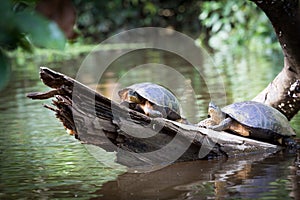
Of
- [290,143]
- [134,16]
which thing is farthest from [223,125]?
[134,16]

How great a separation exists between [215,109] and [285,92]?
0.77 m

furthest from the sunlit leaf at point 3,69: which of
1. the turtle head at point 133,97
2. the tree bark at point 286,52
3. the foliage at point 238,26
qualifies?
→ the foliage at point 238,26

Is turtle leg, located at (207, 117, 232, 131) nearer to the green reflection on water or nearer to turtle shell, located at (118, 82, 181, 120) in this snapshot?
turtle shell, located at (118, 82, 181, 120)

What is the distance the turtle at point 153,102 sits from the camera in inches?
164

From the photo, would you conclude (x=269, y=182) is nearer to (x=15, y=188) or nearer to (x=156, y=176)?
(x=156, y=176)

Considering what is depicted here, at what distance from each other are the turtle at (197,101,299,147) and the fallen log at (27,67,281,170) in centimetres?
8

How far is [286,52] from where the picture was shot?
4344 millimetres

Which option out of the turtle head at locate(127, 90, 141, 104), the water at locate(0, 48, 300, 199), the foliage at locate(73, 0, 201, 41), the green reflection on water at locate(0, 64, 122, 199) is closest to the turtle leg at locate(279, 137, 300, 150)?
the water at locate(0, 48, 300, 199)

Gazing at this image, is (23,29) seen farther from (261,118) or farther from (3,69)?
(261,118)

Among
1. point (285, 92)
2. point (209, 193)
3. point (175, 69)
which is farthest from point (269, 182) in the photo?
point (175, 69)

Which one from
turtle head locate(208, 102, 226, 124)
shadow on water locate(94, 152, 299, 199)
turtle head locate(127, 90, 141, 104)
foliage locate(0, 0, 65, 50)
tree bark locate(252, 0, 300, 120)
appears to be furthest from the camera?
turtle head locate(127, 90, 141, 104)

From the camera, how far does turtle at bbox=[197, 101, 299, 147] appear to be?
3949 millimetres

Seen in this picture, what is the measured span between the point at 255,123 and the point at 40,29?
3.23m

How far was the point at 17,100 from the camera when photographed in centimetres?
775
